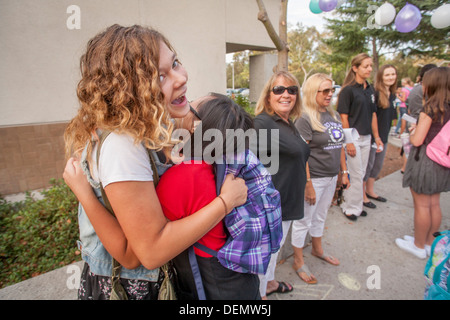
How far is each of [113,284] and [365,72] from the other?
4.09 meters

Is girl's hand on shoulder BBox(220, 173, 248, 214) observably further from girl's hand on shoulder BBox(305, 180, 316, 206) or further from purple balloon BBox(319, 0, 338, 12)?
purple balloon BBox(319, 0, 338, 12)

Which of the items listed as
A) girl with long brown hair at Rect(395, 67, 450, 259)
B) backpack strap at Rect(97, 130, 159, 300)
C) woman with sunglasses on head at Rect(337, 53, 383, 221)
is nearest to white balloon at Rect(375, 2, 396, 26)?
woman with sunglasses on head at Rect(337, 53, 383, 221)

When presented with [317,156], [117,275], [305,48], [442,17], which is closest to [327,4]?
[442,17]

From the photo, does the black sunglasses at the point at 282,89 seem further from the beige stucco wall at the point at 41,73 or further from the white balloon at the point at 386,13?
the white balloon at the point at 386,13

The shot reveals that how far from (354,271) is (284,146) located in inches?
69.3

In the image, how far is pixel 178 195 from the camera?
1060mm

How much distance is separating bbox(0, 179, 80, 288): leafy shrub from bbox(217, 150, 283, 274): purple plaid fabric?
8.61 feet

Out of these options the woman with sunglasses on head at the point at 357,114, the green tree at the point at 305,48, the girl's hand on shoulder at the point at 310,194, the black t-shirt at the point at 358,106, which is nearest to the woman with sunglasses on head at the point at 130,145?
the girl's hand on shoulder at the point at 310,194

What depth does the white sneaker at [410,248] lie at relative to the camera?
3.08 metres

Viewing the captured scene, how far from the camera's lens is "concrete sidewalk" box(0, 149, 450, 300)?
7.91 ft

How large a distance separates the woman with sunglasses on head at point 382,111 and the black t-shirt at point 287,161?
2.73 metres

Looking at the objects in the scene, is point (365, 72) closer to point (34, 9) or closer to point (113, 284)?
point (113, 284)

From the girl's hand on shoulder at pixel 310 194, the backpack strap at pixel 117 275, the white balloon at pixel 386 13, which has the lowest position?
the girl's hand on shoulder at pixel 310 194
